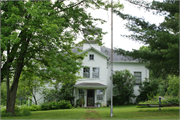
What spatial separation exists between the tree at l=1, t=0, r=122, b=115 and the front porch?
1033 centimetres

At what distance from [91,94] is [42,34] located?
15579mm

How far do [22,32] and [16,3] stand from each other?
1921 mm

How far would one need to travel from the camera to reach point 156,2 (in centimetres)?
1300

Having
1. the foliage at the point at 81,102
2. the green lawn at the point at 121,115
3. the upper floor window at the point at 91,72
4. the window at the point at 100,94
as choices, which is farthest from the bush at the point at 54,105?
the green lawn at the point at 121,115

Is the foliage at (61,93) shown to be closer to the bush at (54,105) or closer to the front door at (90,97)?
the front door at (90,97)

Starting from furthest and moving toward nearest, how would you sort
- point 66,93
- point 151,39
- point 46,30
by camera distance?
point 66,93
point 151,39
point 46,30

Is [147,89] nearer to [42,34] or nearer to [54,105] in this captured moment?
[54,105]

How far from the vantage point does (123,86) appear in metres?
25.6

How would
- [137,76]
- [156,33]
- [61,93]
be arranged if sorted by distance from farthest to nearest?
[137,76], [61,93], [156,33]

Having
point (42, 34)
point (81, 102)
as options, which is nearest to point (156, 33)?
point (42, 34)

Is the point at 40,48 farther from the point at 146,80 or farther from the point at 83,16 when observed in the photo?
the point at 146,80

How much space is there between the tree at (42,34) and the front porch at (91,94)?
10.3 meters

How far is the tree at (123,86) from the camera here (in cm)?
2570

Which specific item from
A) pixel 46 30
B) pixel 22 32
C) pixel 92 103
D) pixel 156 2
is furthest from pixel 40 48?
pixel 92 103
